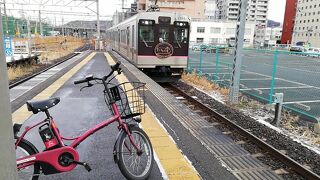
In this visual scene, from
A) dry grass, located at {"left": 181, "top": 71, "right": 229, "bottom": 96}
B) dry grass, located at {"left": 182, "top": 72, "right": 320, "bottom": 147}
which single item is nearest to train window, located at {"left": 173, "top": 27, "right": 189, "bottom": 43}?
dry grass, located at {"left": 181, "top": 71, "right": 229, "bottom": 96}

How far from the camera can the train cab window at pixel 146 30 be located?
39.4 feet

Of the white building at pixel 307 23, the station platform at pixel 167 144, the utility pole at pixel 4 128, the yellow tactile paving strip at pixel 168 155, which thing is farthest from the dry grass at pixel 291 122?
the white building at pixel 307 23

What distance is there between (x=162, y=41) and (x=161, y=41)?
0.04 m

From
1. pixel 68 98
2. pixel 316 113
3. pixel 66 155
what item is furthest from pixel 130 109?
pixel 316 113

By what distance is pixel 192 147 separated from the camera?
4.66 m

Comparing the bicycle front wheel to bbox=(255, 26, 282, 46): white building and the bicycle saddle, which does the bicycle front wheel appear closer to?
the bicycle saddle

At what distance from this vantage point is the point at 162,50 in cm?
1241

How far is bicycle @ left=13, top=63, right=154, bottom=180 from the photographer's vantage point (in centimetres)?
305

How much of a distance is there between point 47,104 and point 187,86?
10.0 metres

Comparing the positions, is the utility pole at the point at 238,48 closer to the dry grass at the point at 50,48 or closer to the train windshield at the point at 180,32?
the train windshield at the point at 180,32

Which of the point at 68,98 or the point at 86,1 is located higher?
the point at 86,1

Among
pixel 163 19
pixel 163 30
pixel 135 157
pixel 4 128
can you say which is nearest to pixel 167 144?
pixel 135 157

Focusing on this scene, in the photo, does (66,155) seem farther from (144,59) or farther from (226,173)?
(144,59)

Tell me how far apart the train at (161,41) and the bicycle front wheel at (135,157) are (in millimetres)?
8927
